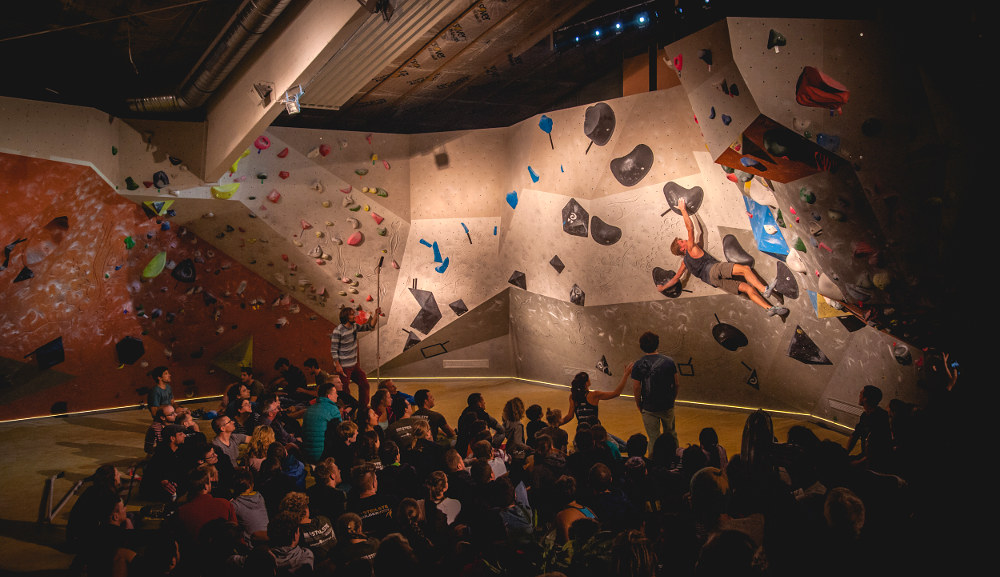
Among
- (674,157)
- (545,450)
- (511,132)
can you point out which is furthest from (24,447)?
(674,157)

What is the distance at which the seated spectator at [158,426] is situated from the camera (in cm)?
550

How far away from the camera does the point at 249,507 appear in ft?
12.5

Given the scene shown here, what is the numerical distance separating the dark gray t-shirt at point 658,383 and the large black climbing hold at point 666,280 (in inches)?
82.1

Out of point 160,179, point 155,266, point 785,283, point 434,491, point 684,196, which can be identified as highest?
point 160,179

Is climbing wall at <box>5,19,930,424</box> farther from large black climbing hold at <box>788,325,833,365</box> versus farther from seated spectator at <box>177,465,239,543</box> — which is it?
seated spectator at <box>177,465,239,543</box>

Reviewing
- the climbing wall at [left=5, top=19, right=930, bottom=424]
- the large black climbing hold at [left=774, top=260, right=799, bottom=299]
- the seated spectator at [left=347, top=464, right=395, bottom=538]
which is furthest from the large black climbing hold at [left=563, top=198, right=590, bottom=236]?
the seated spectator at [left=347, top=464, right=395, bottom=538]

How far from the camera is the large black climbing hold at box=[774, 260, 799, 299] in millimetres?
6410

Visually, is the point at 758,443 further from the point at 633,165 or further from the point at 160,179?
the point at 160,179

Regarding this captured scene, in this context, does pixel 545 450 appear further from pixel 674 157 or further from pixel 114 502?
pixel 674 157

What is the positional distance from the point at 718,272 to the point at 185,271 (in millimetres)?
6787

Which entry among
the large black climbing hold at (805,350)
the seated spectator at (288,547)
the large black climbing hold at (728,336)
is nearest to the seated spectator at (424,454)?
the seated spectator at (288,547)

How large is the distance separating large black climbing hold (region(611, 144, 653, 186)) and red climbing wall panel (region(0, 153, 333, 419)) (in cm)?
501

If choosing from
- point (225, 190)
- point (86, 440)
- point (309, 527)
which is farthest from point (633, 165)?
point (86, 440)

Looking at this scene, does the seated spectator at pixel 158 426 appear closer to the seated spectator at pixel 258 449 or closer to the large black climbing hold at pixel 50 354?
the seated spectator at pixel 258 449
